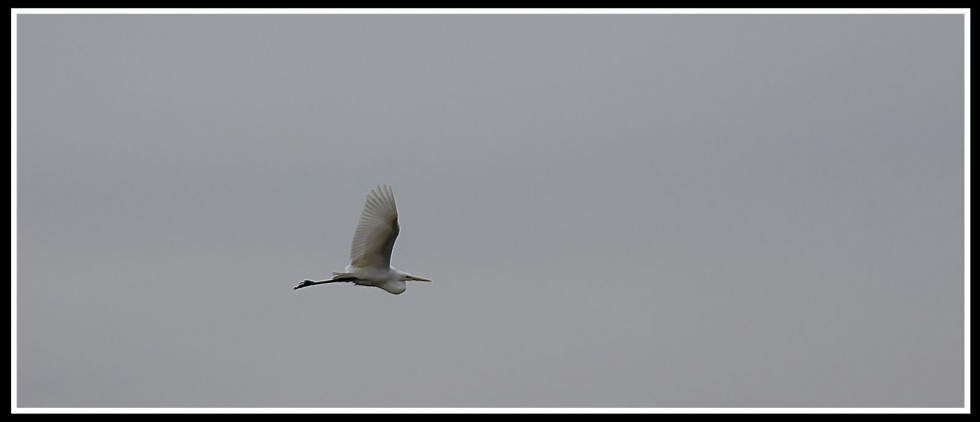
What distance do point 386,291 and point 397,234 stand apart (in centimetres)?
161

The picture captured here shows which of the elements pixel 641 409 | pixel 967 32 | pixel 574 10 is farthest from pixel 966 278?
pixel 574 10

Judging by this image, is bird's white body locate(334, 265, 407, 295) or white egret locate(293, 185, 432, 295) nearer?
white egret locate(293, 185, 432, 295)

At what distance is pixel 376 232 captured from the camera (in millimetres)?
24297

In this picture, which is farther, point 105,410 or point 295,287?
point 295,287

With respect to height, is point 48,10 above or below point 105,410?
above

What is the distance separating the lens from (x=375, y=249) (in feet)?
80.8

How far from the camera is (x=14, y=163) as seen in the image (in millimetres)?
25031

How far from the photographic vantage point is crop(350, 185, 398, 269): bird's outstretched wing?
78.2 ft

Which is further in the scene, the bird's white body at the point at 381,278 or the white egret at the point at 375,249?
the bird's white body at the point at 381,278

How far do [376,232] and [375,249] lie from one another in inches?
17.1

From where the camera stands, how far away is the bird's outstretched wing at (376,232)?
23.8 meters

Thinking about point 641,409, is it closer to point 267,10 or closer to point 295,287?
point 295,287

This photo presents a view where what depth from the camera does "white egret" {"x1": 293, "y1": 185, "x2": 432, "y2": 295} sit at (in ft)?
78.4

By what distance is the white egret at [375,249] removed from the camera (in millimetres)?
23891
